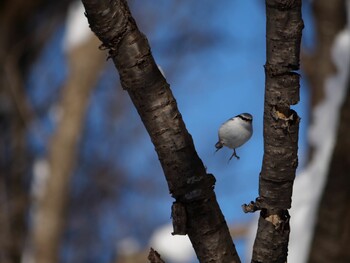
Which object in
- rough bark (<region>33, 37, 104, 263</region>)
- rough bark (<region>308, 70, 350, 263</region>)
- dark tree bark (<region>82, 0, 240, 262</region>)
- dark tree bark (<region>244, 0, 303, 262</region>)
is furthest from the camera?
rough bark (<region>33, 37, 104, 263</region>)

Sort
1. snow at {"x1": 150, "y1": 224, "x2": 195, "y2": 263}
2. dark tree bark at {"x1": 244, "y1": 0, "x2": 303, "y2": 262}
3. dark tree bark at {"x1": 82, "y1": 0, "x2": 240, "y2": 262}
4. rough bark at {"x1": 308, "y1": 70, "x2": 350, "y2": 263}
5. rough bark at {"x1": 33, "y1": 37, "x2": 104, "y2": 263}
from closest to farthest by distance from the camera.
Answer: dark tree bark at {"x1": 244, "y1": 0, "x2": 303, "y2": 262}
dark tree bark at {"x1": 82, "y1": 0, "x2": 240, "y2": 262}
rough bark at {"x1": 308, "y1": 70, "x2": 350, "y2": 263}
snow at {"x1": 150, "y1": 224, "x2": 195, "y2": 263}
rough bark at {"x1": 33, "y1": 37, "x2": 104, "y2": 263}

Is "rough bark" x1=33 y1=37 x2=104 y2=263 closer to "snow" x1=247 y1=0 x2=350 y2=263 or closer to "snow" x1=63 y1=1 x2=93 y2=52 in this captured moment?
"snow" x1=63 y1=1 x2=93 y2=52

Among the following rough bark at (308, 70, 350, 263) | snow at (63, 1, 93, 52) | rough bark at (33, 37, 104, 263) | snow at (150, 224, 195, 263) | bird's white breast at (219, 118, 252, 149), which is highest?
snow at (63, 1, 93, 52)

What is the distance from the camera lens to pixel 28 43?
24.2 ft

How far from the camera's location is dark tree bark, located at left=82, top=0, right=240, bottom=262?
1.32 metres

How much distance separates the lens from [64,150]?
5.35 metres

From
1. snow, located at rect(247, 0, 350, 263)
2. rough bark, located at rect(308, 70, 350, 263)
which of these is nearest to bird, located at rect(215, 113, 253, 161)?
rough bark, located at rect(308, 70, 350, 263)

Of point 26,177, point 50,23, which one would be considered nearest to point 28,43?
point 50,23

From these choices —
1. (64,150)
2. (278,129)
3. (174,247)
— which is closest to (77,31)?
(64,150)

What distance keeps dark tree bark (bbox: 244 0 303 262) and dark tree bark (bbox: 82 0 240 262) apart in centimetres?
11

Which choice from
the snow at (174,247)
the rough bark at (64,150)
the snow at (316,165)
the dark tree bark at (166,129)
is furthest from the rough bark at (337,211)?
the rough bark at (64,150)

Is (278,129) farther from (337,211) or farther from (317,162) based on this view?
(317,162)

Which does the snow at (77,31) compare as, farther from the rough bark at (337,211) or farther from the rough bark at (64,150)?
the rough bark at (337,211)

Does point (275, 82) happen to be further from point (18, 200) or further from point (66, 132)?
point (18, 200)
